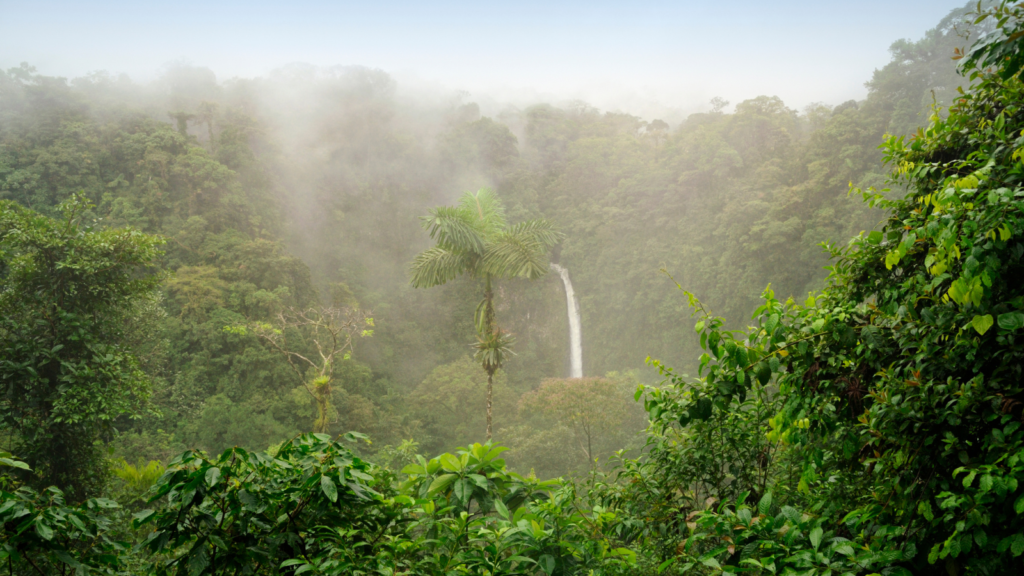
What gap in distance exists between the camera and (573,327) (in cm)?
2088

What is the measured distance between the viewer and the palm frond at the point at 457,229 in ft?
28.2

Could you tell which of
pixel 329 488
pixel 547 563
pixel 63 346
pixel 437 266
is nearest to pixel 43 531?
pixel 329 488

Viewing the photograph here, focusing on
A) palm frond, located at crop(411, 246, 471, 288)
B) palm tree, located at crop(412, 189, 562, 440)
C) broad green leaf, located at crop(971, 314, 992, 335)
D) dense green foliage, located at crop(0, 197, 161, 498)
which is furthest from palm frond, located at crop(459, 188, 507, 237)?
broad green leaf, located at crop(971, 314, 992, 335)

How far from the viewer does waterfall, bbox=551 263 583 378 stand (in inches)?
789

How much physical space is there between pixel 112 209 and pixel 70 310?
1148 cm

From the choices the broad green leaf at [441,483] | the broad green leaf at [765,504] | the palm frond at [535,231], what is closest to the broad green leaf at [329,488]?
the broad green leaf at [441,483]

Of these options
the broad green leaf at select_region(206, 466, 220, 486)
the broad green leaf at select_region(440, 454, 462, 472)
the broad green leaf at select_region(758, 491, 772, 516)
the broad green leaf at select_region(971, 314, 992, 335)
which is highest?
the broad green leaf at select_region(971, 314, 992, 335)

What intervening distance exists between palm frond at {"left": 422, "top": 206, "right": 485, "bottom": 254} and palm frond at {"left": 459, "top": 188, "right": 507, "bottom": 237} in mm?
117

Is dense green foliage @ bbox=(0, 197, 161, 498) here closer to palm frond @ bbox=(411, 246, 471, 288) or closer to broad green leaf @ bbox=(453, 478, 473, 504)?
palm frond @ bbox=(411, 246, 471, 288)

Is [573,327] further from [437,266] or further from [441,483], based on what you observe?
[441,483]

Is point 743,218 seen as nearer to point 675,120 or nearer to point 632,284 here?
point 632,284

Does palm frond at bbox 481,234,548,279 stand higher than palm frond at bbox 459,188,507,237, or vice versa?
palm frond at bbox 459,188,507,237

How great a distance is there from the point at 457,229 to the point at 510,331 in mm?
12493

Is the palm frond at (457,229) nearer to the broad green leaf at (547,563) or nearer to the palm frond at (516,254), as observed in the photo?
the palm frond at (516,254)
